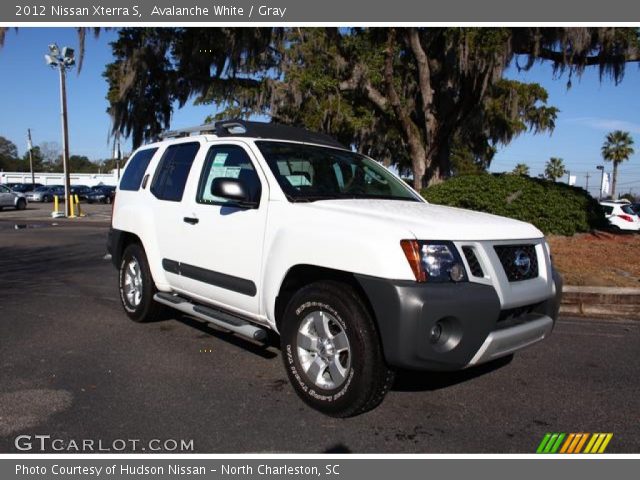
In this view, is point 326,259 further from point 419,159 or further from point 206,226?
point 419,159

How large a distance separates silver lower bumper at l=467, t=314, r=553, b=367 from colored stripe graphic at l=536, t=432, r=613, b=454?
57 centimetres

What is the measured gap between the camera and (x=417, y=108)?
55.0 feet

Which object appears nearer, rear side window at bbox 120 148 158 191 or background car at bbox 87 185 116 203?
rear side window at bbox 120 148 158 191

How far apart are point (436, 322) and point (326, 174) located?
6.05 feet

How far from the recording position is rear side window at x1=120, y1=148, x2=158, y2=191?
5.92 metres

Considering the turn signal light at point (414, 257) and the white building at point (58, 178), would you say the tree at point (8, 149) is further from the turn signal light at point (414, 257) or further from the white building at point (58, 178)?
the turn signal light at point (414, 257)

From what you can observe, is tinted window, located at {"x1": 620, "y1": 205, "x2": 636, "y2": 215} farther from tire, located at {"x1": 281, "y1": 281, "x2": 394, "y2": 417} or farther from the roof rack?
tire, located at {"x1": 281, "y1": 281, "x2": 394, "y2": 417}

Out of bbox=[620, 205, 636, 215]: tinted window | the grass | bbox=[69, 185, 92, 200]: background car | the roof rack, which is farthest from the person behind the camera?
bbox=[69, 185, 92, 200]: background car

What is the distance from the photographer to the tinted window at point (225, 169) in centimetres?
435

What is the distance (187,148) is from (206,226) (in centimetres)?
110

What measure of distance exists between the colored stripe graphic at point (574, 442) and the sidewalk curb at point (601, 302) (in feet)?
11.6

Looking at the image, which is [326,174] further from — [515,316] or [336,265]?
[515,316]

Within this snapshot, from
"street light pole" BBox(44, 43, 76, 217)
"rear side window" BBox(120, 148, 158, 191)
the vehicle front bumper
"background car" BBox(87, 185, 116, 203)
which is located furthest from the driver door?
"background car" BBox(87, 185, 116, 203)

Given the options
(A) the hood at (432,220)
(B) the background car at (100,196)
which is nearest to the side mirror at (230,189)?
(A) the hood at (432,220)
